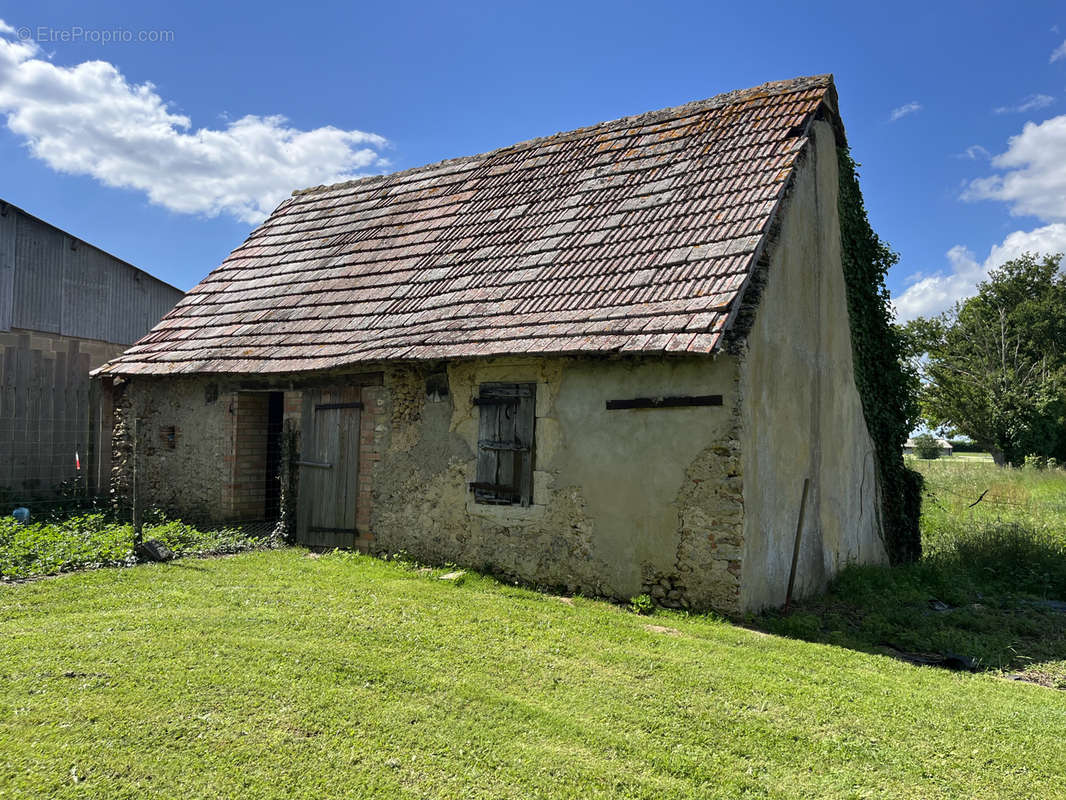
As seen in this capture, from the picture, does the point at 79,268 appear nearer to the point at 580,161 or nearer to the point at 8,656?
the point at 580,161

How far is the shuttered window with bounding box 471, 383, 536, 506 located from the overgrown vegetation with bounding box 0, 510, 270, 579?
11.2 feet

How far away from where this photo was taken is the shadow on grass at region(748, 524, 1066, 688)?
21.1 ft

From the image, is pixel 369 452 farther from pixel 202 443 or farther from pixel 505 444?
pixel 202 443

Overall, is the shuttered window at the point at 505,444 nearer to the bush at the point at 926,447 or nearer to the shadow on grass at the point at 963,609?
the shadow on grass at the point at 963,609

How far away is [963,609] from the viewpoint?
8.09 meters

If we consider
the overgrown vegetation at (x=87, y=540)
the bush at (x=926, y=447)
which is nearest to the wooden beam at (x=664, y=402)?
the overgrown vegetation at (x=87, y=540)

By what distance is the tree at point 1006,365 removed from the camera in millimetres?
30062

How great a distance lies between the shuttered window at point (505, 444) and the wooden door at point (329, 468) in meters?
2.02

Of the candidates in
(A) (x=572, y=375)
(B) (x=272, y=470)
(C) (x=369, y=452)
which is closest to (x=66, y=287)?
(B) (x=272, y=470)

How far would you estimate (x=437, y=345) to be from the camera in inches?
330

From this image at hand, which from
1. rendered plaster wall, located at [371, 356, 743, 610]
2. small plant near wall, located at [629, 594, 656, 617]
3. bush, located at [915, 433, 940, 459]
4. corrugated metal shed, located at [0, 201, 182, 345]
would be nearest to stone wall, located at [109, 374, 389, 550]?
rendered plaster wall, located at [371, 356, 743, 610]

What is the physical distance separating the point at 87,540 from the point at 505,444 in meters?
5.05

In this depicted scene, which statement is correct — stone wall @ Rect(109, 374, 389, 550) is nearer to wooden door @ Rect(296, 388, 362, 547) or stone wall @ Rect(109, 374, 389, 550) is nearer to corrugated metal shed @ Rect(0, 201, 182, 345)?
wooden door @ Rect(296, 388, 362, 547)

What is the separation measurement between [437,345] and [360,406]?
1.65 meters
